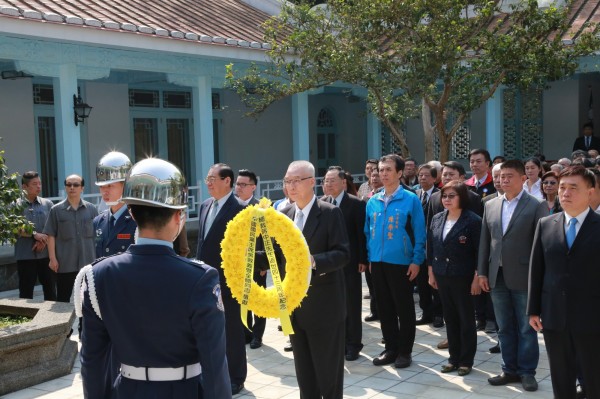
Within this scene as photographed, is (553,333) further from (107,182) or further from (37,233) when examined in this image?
(37,233)

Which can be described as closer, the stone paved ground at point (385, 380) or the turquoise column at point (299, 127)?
the stone paved ground at point (385, 380)

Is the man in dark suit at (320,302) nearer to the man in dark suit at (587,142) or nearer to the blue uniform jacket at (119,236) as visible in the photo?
the blue uniform jacket at (119,236)

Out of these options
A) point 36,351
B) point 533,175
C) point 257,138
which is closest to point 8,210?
point 36,351

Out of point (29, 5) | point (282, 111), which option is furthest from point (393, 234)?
point (282, 111)

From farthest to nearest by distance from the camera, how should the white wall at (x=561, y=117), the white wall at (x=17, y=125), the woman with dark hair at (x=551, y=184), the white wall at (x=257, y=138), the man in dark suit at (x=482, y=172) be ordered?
1. the white wall at (x=561, y=117)
2. the white wall at (x=257, y=138)
3. the white wall at (x=17, y=125)
4. the man in dark suit at (x=482, y=172)
5. the woman with dark hair at (x=551, y=184)

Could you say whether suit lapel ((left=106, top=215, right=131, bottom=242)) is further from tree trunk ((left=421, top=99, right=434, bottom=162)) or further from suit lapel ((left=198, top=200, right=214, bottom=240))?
tree trunk ((left=421, top=99, right=434, bottom=162))

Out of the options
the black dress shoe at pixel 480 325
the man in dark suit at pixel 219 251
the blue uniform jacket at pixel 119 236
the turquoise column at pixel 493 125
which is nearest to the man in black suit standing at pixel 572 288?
the man in dark suit at pixel 219 251

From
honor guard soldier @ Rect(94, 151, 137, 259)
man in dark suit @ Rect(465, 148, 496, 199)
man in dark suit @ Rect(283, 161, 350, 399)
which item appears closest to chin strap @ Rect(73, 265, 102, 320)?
man in dark suit @ Rect(283, 161, 350, 399)

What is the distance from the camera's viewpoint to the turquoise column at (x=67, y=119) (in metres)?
12.0

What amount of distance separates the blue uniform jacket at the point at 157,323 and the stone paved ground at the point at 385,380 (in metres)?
3.28

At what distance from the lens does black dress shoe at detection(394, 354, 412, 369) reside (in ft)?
22.2

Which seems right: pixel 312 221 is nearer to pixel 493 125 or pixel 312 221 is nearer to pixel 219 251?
pixel 219 251

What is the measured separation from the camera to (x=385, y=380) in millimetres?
6418

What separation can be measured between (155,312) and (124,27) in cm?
951
